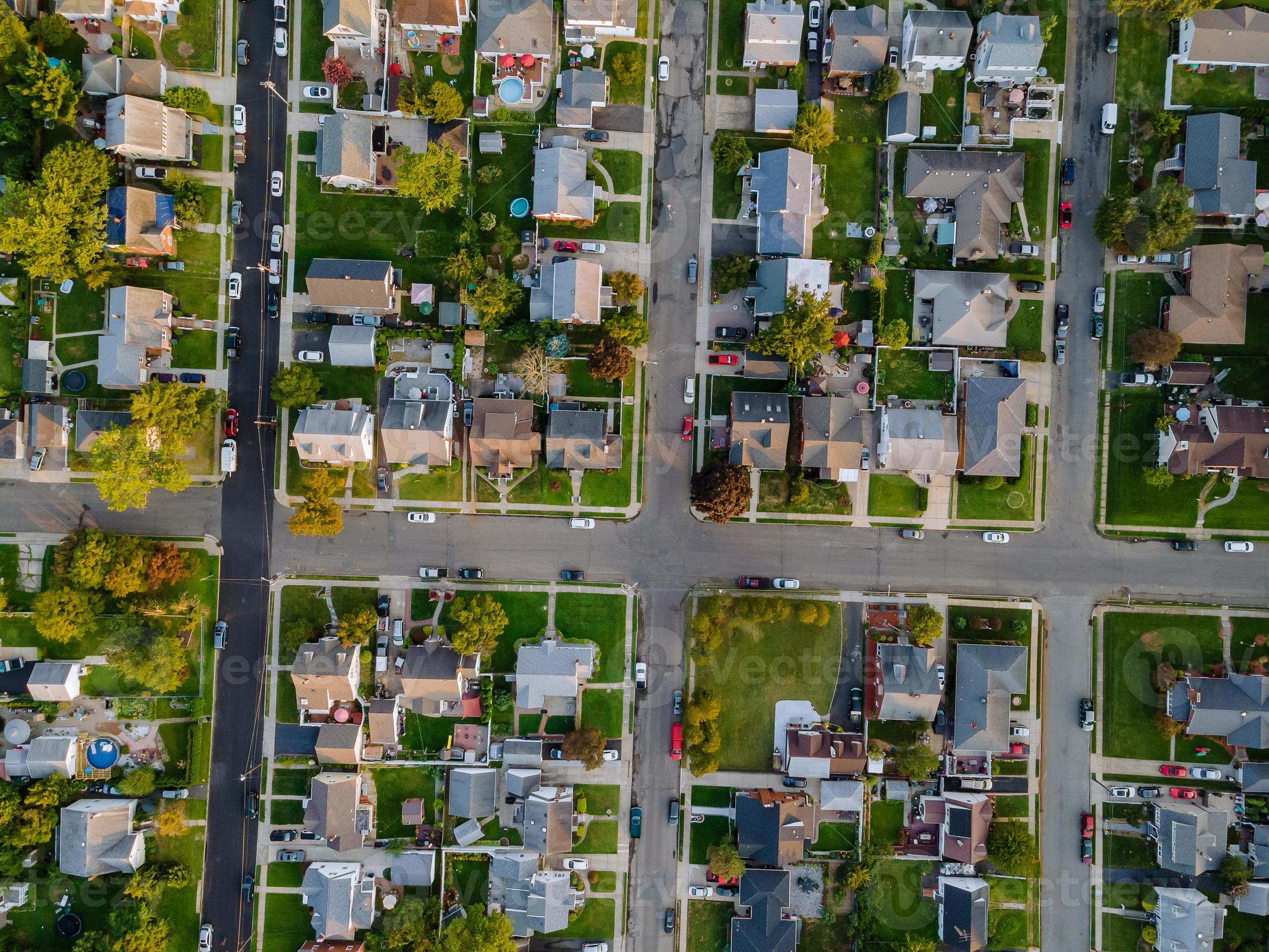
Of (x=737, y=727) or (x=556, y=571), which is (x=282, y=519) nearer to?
(x=556, y=571)

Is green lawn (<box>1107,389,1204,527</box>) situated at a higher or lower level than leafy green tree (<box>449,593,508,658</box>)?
higher

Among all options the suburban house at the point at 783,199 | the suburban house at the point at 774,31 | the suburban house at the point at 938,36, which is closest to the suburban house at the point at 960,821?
the suburban house at the point at 783,199

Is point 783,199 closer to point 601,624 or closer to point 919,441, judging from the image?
point 919,441

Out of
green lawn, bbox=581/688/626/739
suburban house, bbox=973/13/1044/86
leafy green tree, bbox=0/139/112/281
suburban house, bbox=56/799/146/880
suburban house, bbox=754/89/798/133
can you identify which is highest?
suburban house, bbox=973/13/1044/86

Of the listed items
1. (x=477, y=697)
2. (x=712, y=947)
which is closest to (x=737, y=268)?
(x=477, y=697)

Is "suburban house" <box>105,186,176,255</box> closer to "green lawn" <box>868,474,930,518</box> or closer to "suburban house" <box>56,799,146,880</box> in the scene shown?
"suburban house" <box>56,799,146,880</box>

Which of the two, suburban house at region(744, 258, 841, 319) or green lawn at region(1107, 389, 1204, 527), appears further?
green lawn at region(1107, 389, 1204, 527)

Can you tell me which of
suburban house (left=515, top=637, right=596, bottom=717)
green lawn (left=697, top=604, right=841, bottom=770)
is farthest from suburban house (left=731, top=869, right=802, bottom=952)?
suburban house (left=515, top=637, right=596, bottom=717)
